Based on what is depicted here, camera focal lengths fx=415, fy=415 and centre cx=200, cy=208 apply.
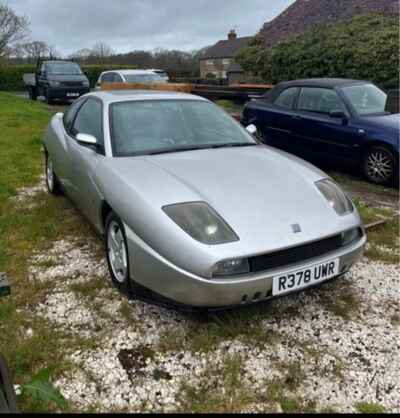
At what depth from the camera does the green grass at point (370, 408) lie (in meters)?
2.02

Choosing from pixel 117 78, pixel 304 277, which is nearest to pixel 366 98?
pixel 304 277

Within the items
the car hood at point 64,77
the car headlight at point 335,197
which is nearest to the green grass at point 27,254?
the car headlight at point 335,197

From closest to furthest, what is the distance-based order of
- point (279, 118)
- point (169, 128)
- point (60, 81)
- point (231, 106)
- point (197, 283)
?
point (197, 283) < point (169, 128) < point (279, 118) < point (231, 106) < point (60, 81)

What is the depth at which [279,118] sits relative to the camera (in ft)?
22.9

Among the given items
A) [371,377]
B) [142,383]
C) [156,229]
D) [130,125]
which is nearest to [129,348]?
[142,383]

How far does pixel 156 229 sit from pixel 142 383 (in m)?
0.83

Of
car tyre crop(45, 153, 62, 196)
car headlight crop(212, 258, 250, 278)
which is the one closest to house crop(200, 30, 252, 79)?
car tyre crop(45, 153, 62, 196)

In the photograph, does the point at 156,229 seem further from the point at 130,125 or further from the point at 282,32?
the point at 282,32

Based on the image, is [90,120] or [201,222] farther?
[90,120]

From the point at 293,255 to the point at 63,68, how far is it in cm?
1638

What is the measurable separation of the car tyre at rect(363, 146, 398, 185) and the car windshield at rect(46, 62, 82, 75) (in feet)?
45.0

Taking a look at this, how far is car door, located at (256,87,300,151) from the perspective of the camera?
684cm

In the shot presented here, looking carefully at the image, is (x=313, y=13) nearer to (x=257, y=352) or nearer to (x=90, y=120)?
(x=90, y=120)

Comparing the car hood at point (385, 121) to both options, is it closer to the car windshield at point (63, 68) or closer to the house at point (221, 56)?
the car windshield at point (63, 68)
